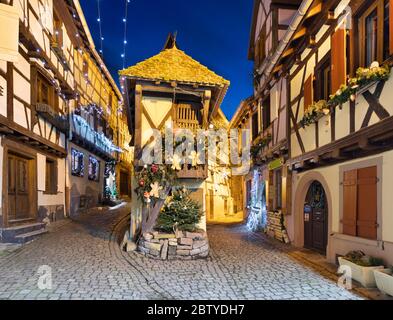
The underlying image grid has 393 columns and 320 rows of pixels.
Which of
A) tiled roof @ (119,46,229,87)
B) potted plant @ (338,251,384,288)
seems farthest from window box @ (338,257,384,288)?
tiled roof @ (119,46,229,87)

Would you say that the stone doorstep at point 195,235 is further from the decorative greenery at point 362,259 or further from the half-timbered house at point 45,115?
the half-timbered house at point 45,115

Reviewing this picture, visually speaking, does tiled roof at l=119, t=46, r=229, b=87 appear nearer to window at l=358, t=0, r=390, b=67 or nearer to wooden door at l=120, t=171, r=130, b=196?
window at l=358, t=0, r=390, b=67

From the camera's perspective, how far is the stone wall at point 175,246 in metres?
7.07

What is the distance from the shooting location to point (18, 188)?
29.4 ft

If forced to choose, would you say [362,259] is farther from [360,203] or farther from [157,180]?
[157,180]

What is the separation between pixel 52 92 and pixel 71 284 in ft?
27.9

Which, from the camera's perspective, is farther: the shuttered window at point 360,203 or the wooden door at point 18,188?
the wooden door at point 18,188

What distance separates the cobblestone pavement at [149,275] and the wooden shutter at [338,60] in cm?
401

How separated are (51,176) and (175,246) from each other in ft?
23.1

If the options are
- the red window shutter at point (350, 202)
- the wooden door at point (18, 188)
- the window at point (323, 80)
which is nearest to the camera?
the red window shutter at point (350, 202)

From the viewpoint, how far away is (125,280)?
5.27 meters

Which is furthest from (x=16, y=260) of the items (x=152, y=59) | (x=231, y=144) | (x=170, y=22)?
(x=170, y=22)

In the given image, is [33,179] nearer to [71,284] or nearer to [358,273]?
[71,284]

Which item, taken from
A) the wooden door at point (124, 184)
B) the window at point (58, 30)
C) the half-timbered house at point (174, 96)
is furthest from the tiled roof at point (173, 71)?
the wooden door at point (124, 184)
